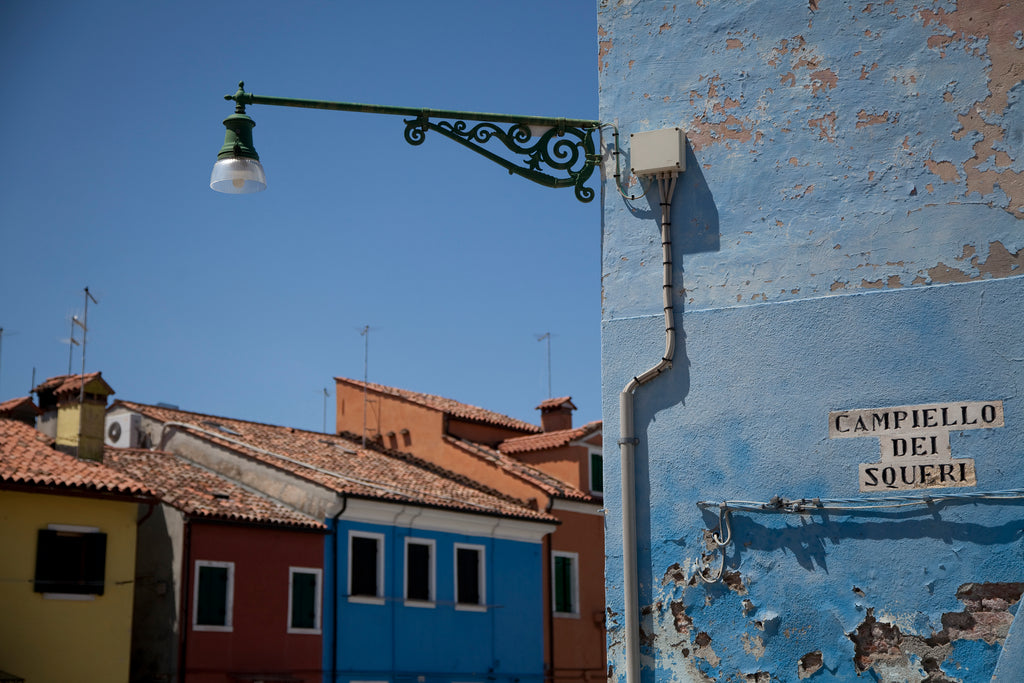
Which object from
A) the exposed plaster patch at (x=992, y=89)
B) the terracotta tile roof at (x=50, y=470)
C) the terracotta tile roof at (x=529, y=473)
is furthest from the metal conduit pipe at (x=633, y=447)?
the terracotta tile roof at (x=529, y=473)

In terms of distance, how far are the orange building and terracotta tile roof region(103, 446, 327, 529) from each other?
20.4 feet

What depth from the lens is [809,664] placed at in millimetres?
7012

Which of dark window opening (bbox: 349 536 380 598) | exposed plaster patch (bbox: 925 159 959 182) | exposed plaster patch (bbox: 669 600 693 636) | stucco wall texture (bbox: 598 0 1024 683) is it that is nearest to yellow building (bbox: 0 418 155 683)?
dark window opening (bbox: 349 536 380 598)

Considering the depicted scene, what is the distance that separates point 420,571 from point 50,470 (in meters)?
8.00

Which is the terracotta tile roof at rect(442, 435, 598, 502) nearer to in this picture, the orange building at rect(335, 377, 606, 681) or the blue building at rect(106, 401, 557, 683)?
the orange building at rect(335, 377, 606, 681)

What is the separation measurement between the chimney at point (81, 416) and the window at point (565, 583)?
10.8 metres

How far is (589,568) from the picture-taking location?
30516 mm

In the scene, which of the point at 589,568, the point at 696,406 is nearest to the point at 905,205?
the point at 696,406

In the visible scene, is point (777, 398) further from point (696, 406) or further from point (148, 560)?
point (148, 560)

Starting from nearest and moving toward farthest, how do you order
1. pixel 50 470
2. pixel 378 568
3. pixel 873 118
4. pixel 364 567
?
pixel 873 118 → pixel 50 470 → pixel 364 567 → pixel 378 568

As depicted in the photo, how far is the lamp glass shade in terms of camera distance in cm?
815

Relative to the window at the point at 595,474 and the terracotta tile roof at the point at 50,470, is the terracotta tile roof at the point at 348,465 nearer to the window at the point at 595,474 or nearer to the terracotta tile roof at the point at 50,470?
the window at the point at 595,474

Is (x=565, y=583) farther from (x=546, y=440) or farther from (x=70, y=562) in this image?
(x=70, y=562)

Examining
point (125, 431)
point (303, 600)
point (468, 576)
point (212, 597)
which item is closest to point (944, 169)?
point (212, 597)
